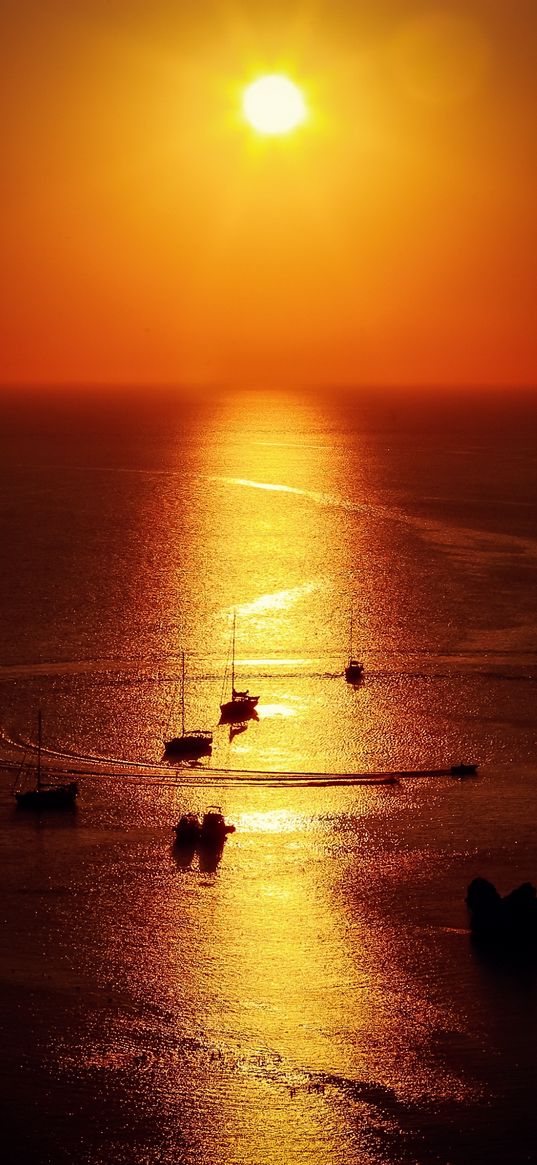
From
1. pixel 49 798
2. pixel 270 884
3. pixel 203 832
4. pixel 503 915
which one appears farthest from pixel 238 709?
pixel 503 915

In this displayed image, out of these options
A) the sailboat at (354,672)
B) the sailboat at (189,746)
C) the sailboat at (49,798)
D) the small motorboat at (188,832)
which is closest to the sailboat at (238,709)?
the sailboat at (189,746)

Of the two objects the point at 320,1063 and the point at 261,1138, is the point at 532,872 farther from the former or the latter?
the point at 261,1138

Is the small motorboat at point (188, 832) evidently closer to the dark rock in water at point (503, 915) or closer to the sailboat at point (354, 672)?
the dark rock in water at point (503, 915)

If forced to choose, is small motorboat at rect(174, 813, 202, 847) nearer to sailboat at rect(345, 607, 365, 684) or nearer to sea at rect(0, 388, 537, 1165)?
sea at rect(0, 388, 537, 1165)

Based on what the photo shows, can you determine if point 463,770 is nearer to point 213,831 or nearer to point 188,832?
point 213,831

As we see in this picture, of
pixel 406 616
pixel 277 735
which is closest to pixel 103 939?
pixel 277 735

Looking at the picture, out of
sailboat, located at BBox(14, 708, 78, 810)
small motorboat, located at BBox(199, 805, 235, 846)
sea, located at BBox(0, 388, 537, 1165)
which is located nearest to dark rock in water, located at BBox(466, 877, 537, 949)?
sea, located at BBox(0, 388, 537, 1165)
